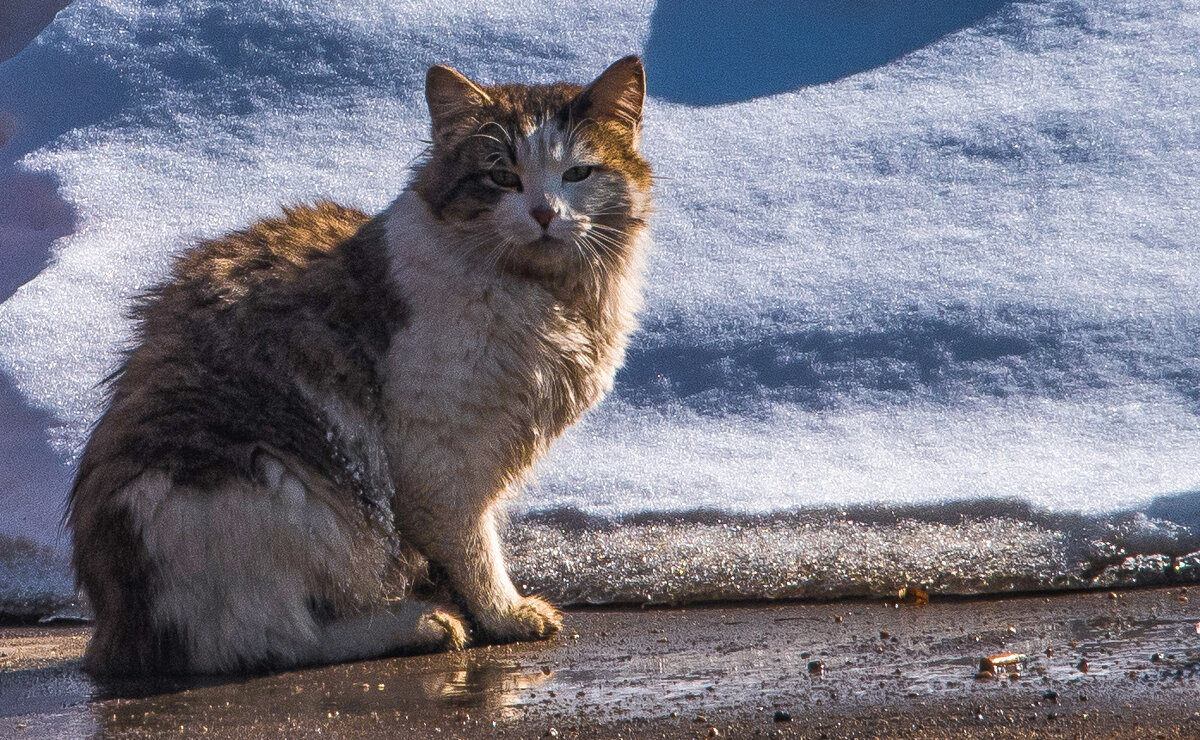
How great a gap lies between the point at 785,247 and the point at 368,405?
3.03 metres

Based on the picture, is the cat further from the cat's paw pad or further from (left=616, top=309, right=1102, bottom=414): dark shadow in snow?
(left=616, top=309, right=1102, bottom=414): dark shadow in snow

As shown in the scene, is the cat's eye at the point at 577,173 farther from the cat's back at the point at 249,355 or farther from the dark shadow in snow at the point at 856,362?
the dark shadow in snow at the point at 856,362

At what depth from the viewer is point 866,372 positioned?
14.8ft

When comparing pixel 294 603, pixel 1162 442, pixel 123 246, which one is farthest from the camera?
pixel 123 246

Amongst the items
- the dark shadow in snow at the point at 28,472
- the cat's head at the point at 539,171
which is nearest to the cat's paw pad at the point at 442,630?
the cat's head at the point at 539,171

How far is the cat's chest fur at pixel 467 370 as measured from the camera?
9.04 feet

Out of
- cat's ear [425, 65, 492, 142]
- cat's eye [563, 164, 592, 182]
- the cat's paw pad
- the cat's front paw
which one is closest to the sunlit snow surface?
the cat's front paw

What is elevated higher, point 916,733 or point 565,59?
point 565,59

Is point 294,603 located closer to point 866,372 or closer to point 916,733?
point 916,733

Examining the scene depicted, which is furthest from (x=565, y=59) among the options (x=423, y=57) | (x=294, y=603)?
(x=294, y=603)

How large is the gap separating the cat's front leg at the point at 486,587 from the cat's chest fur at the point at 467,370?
4.3 inches

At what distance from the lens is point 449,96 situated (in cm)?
297

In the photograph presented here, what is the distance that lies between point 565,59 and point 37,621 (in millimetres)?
4210

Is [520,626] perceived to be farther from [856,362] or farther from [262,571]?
[856,362]
